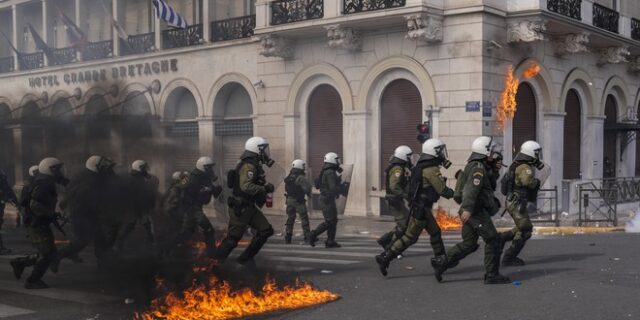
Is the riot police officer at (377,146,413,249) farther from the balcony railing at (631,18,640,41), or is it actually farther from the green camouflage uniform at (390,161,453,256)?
the balcony railing at (631,18,640,41)

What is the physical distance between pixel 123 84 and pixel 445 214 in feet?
34.4

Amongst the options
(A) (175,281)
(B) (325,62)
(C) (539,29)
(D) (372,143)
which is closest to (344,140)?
(D) (372,143)

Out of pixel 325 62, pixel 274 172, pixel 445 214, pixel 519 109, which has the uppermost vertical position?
pixel 325 62

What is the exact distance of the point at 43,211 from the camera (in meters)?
8.98

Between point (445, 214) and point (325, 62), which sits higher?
point (325, 62)

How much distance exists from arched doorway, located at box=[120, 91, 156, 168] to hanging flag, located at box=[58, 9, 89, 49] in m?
1.85

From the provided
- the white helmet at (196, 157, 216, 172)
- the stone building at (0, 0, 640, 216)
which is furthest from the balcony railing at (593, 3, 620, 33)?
the white helmet at (196, 157, 216, 172)

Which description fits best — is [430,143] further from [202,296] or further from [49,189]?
[49,189]

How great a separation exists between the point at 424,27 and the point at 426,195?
9665 millimetres

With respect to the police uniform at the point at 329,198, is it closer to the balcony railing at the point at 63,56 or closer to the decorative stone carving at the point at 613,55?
the balcony railing at the point at 63,56

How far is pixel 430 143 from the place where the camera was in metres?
8.80

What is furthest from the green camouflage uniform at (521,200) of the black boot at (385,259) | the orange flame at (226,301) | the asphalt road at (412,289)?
the orange flame at (226,301)

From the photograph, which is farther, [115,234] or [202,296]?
[115,234]

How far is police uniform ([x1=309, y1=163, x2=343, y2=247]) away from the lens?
1259 centimetres
